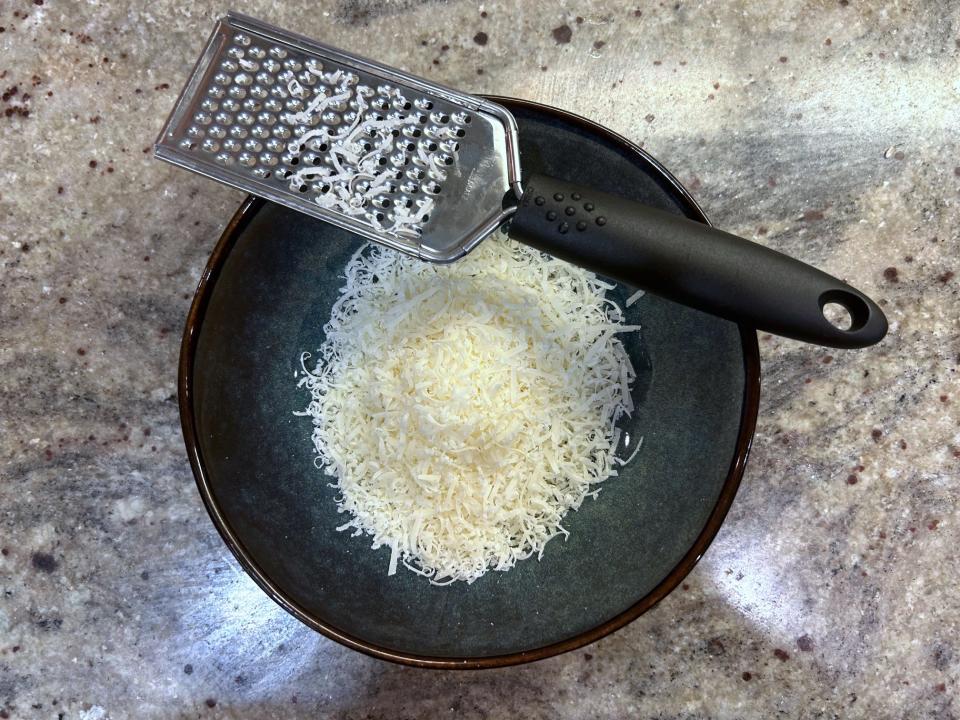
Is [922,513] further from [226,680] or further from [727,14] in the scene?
[226,680]

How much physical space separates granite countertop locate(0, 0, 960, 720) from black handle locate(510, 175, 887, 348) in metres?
0.37

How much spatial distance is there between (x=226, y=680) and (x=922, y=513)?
109 cm

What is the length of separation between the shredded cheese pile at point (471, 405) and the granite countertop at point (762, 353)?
0.27 meters

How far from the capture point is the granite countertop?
3.51ft

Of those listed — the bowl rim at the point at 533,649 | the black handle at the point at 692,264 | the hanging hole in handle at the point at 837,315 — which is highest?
the black handle at the point at 692,264

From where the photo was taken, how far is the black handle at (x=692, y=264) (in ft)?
2.36

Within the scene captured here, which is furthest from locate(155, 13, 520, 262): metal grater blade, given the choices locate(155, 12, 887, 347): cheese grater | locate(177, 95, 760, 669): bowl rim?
locate(177, 95, 760, 669): bowl rim

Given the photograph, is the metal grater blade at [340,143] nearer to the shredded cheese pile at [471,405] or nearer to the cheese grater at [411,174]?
the cheese grater at [411,174]

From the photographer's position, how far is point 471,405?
89 centimetres

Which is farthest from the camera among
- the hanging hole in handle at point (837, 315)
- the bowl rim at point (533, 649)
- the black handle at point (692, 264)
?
the hanging hole in handle at point (837, 315)

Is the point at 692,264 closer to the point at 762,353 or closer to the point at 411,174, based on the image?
the point at 411,174

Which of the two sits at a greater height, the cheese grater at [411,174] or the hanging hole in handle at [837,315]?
the cheese grater at [411,174]

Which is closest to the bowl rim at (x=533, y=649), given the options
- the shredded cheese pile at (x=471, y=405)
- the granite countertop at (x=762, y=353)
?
the shredded cheese pile at (x=471, y=405)

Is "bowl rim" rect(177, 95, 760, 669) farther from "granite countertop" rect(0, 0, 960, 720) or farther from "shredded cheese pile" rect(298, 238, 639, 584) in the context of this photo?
"granite countertop" rect(0, 0, 960, 720)
